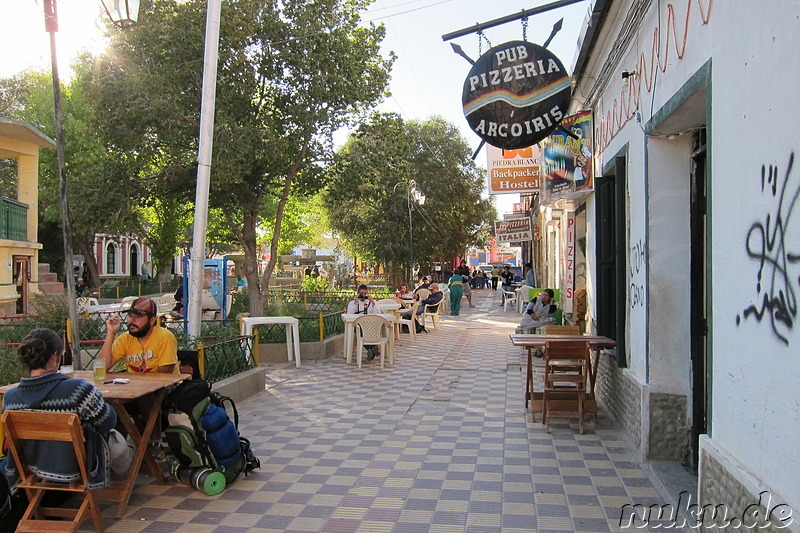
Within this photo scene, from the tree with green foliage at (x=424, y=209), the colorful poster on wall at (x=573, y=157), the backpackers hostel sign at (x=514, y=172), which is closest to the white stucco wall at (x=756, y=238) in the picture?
the colorful poster on wall at (x=573, y=157)

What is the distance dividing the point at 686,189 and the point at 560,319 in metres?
6.30

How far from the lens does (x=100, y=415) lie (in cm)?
415

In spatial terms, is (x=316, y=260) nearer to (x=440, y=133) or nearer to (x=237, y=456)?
(x=440, y=133)

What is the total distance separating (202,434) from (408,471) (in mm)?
1729

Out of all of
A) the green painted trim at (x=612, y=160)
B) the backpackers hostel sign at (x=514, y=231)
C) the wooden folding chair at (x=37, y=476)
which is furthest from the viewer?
the backpackers hostel sign at (x=514, y=231)

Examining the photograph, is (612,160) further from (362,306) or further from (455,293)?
(455,293)

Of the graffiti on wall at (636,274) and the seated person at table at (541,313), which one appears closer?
the graffiti on wall at (636,274)

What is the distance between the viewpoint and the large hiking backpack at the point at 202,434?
5.09 m

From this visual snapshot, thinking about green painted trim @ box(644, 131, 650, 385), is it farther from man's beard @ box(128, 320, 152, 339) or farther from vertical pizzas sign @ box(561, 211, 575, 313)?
vertical pizzas sign @ box(561, 211, 575, 313)

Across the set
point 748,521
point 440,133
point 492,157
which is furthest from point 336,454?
point 440,133

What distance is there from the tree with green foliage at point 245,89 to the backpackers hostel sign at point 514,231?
8999mm

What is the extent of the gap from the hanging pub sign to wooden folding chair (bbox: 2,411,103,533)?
15.9 feet

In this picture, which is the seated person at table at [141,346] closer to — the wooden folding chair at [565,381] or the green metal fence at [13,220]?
the wooden folding chair at [565,381]

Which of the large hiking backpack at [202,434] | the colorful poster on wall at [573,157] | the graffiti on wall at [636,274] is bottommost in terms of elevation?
the large hiking backpack at [202,434]
